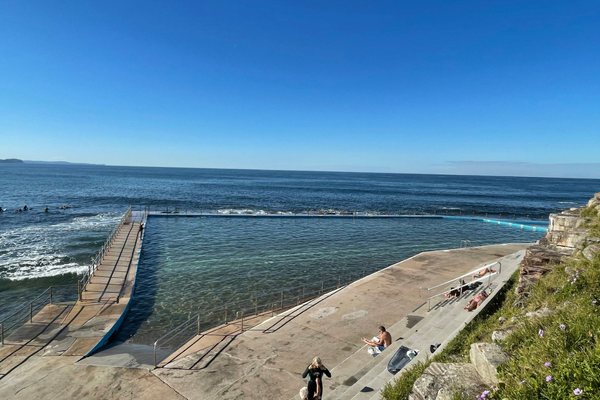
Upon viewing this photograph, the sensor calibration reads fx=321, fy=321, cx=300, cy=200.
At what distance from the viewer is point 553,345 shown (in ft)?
13.6

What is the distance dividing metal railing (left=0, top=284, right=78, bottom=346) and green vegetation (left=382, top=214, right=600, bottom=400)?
13.5m

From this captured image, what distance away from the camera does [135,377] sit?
27.3 ft

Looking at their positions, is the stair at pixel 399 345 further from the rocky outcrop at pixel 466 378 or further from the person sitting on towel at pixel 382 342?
the rocky outcrop at pixel 466 378

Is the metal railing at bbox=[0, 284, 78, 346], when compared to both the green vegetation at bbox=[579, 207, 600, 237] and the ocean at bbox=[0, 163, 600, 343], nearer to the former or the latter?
the ocean at bbox=[0, 163, 600, 343]

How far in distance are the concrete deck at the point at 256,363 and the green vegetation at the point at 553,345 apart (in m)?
3.22

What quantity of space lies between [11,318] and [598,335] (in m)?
18.4

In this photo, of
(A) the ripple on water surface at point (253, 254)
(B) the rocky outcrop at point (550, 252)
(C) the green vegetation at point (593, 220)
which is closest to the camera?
(B) the rocky outcrop at point (550, 252)

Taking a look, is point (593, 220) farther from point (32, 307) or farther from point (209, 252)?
point (32, 307)

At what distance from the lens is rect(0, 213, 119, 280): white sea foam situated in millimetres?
19312

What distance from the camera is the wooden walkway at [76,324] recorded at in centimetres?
967

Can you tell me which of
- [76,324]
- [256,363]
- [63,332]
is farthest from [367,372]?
[76,324]

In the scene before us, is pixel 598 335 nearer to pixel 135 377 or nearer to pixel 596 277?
pixel 596 277

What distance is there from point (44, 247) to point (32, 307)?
13.2 meters

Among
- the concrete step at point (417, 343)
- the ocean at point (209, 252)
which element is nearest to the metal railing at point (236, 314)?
the ocean at point (209, 252)
